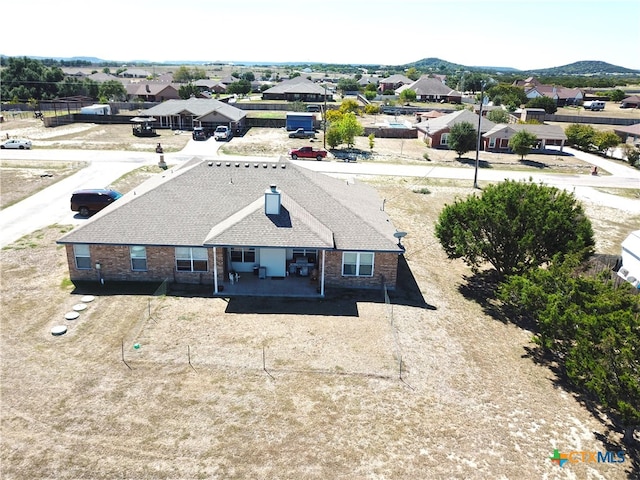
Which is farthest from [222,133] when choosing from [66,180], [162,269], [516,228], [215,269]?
[516,228]

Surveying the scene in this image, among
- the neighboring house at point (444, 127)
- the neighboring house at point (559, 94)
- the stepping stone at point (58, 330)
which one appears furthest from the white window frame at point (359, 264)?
the neighboring house at point (559, 94)

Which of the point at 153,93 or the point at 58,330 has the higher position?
the point at 153,93

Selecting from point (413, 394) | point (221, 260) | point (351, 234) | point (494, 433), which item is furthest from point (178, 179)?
point (494, 433)

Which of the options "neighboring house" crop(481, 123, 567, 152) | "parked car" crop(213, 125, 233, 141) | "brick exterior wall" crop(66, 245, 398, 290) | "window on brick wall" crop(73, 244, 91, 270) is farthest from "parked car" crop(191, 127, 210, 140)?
"brick exterior wall" crop(66, 245, 398, 290)

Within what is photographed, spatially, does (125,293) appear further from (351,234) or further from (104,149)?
(104,149)

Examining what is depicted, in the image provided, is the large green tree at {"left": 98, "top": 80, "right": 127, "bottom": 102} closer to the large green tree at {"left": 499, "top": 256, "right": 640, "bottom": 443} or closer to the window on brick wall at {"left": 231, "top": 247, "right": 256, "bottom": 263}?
the window on brick wall at {"left": 231, "top": 247, "right": 256, "bottom": 263}

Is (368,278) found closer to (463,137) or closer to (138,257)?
(138,257)

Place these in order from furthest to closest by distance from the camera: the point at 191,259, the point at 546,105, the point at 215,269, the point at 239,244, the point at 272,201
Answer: the point at 546,105
the point at 191,259
the point at 272,201
the point at 215,269
the point at 239,244
